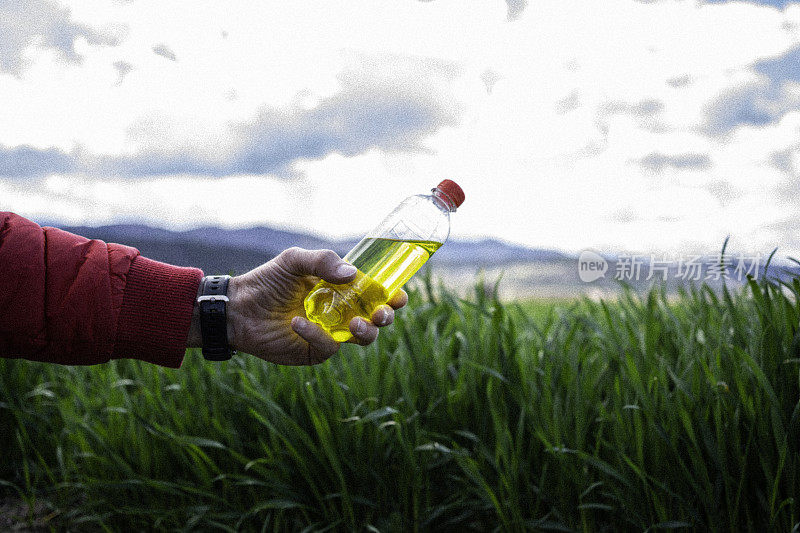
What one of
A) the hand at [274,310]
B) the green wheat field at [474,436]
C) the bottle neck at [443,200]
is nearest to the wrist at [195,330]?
the hand at [274,310]

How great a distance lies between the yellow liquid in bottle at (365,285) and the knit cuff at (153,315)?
0.35 meters

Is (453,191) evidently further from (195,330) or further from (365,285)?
(195,330)

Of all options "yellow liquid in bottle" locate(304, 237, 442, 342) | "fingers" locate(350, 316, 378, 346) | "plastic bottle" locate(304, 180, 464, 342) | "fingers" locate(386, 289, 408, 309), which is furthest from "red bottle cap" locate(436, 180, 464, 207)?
"fingers" locate(350, 316, 378, 346)

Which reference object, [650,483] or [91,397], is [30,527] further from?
[650,483]

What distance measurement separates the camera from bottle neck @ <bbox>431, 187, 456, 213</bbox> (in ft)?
5.77

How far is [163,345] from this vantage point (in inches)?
70.6

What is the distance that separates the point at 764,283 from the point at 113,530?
2.55m

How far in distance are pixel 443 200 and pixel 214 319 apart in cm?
70

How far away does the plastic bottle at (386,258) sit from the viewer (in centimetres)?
173

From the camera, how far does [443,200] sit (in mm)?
1770

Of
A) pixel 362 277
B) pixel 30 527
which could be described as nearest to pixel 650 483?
→ pixel 362 277

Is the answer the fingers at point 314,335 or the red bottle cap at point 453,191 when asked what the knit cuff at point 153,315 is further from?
the red bottle cap at point 453,191

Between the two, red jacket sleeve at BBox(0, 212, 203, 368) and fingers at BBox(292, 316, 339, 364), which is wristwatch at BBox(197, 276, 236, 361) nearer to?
red jacket sleeve at BBox(0, 212, 203, 368)

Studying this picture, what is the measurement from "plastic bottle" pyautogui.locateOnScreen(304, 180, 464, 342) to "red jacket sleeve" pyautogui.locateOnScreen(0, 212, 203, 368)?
15.8 inches
